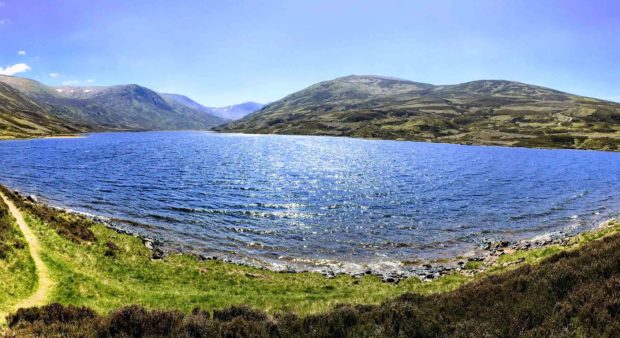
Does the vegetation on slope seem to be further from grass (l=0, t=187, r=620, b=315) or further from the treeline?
the treeline

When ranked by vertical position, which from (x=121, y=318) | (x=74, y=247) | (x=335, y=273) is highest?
(x=121, y=318)

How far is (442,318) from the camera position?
12.3 meters

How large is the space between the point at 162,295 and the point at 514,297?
66.6ft

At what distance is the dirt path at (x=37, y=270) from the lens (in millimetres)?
19227

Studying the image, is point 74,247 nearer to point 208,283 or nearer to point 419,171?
point 208,283

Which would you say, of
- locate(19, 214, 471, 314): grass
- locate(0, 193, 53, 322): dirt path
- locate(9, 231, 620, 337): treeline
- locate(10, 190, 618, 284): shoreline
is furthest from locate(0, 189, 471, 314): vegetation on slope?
locate(9, 231, 620, 337): treeline

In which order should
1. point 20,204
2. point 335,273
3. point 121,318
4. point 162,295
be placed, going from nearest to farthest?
1. point 121,318
2. point 162,295
3. point 335,273
4. point 20,204

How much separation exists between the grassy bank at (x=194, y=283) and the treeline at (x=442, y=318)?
168mm

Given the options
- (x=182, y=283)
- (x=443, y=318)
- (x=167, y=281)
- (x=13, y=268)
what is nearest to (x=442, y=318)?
(x=443, y=318)

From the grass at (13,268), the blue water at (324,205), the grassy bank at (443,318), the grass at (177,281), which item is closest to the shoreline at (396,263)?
the grass at (177,281)

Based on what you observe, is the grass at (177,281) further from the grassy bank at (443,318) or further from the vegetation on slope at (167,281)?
the grassy bank at (443,318)

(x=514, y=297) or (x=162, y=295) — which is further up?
(x=514, y=297)

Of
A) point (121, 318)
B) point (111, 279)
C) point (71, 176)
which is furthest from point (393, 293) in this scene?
point (71, 176)

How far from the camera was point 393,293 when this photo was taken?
84.4ft
